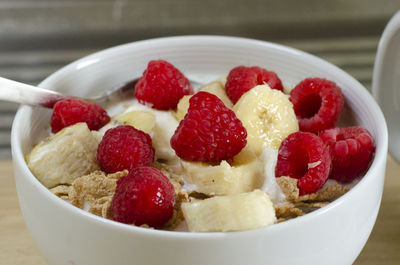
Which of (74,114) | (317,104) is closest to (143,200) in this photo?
(74,114)

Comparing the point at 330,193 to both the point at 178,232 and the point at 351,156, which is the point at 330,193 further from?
the point at 178,232

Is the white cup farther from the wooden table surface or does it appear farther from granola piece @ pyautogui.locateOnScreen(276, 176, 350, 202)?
granola piece @ pyautogui.locateOnScreen(276, 176, 350, 202)

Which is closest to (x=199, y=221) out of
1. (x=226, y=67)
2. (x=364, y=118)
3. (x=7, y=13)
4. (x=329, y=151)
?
(x=329, y=151)

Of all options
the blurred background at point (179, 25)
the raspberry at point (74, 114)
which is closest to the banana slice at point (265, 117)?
the raspberry at point (74, 114)

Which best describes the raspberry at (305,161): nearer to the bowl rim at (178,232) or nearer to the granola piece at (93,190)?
the bowl rim at (178,232)

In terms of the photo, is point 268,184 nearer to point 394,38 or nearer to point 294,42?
point 394,38

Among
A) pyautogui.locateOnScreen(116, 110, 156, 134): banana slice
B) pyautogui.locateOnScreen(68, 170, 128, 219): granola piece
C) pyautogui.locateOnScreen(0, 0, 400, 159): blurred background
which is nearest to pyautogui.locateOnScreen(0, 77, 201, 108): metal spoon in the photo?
pyautogui.locateOnScreen(116, 110, 156, 134): banana slice
